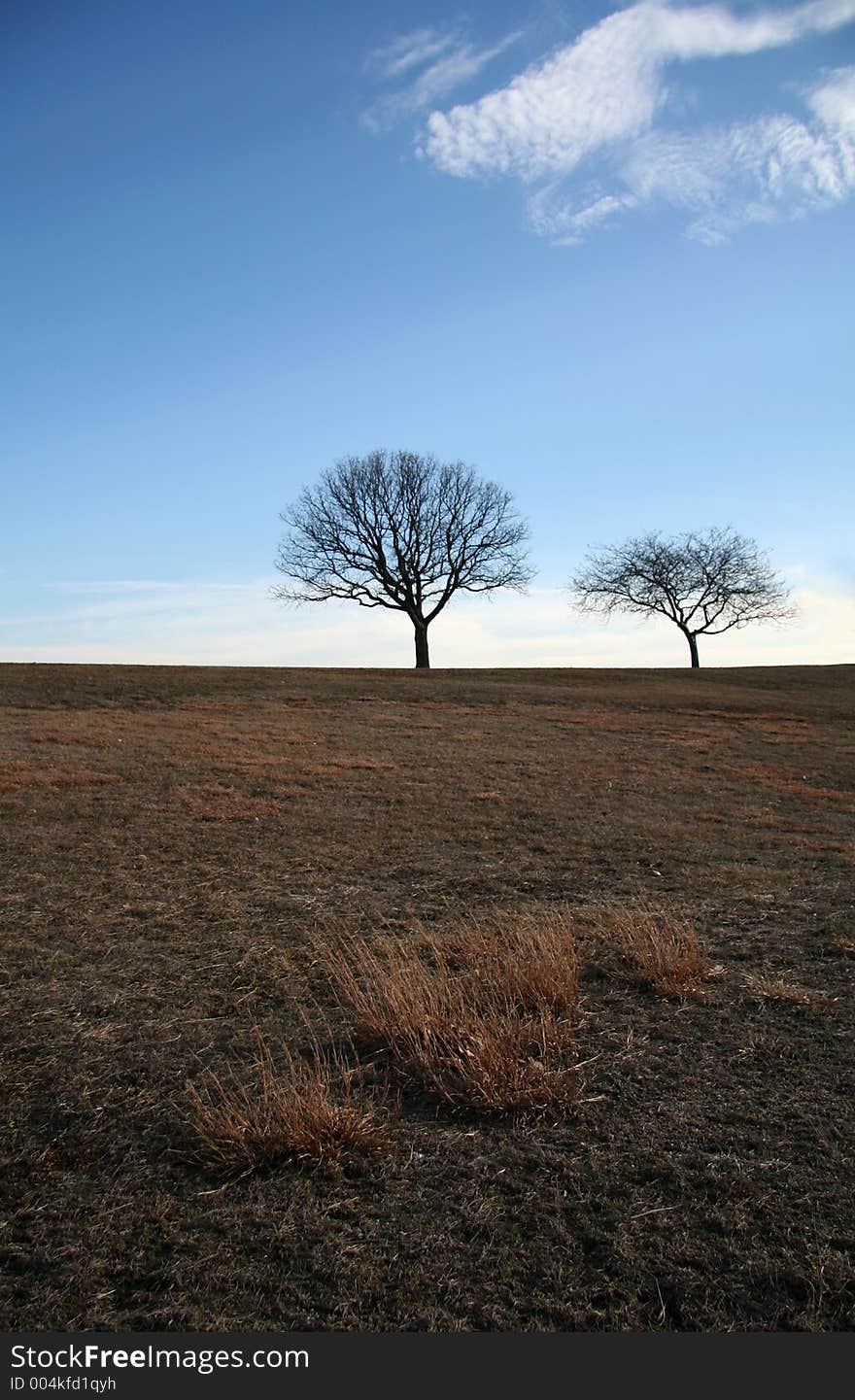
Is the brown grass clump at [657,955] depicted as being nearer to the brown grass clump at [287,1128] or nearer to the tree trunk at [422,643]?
the brown grass clump at [287,1128]

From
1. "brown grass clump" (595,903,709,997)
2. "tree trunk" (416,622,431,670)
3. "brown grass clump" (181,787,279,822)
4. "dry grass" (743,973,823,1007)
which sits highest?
"tree trunk" (416,622,431,670)

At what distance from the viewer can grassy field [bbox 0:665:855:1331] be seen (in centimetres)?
287

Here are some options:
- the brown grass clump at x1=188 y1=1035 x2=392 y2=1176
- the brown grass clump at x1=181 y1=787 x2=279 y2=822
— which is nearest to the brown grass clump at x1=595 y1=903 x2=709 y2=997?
the brown grass clump at x1=188 y1=1035 x2=392 y2=1176

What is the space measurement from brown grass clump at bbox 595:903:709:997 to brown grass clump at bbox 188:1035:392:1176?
90.5 inches

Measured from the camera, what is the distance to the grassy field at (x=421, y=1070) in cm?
287

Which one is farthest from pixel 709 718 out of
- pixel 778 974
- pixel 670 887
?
pixel 778 974

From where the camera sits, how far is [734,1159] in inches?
141

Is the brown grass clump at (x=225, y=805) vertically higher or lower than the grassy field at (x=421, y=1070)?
higher

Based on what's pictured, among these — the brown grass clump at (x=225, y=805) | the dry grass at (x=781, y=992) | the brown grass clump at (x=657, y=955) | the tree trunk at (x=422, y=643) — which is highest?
the tree trunk at (x=422, y=643)

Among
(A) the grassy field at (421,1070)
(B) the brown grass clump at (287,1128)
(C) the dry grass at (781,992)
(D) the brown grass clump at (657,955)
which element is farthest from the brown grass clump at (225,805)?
(B) the brown grass clump at (287,1128)

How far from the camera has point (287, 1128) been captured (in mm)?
3586

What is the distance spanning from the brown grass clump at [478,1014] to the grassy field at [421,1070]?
0.08 feet

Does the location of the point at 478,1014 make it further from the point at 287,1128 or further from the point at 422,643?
the point at 422,643

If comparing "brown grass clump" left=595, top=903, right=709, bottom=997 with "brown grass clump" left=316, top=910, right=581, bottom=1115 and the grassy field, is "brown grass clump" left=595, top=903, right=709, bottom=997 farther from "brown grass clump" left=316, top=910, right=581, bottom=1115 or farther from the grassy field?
"brown grass clump" left=316, top=910, right=581, bottom=1115
